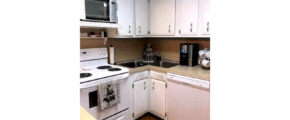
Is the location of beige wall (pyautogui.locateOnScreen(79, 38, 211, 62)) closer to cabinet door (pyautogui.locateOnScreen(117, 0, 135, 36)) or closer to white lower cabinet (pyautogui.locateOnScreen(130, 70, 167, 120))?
cabinet door (pyautogui.locateOnScreen(117, 0, 135, 36))

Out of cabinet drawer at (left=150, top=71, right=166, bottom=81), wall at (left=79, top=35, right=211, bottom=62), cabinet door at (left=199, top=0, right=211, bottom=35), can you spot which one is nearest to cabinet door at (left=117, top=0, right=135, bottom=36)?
wall at (left=79, top=35, right=211, bottom=62)

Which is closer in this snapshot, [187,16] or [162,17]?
[187,16]

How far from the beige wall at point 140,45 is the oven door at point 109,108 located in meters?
0.74

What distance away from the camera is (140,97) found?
246cm

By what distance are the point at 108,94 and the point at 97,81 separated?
0.72 feet

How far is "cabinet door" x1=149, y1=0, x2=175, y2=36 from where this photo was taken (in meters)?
2.47

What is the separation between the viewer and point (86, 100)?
5.95ft

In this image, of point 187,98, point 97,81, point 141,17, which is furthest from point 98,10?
point 187,98

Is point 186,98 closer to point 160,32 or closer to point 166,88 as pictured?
point 166,88

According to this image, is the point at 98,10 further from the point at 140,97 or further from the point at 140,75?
the point at 140,97
